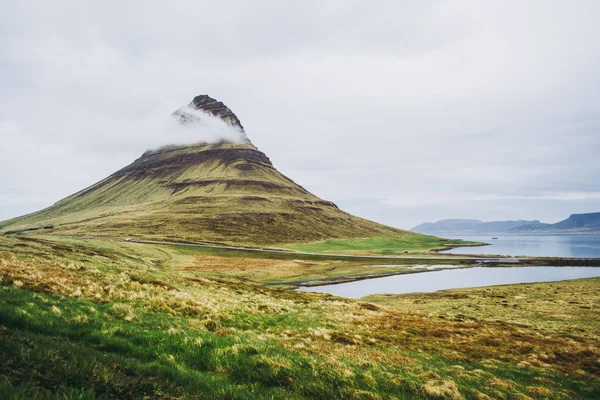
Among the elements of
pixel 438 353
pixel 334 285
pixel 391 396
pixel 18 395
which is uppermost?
pixel 18 395

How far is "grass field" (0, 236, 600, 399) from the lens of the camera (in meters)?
6.20

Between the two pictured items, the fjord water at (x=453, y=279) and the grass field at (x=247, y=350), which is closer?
the grass field at (x=247, y=350)

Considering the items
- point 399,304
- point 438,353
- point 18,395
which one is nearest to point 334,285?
point 399,304

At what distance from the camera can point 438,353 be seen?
61.2 ft

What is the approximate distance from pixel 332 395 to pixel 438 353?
1297 centimetres

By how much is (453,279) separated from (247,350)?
85.5 meters

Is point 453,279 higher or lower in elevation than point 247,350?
lower

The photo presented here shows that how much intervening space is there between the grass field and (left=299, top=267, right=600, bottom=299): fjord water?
35.9 meters

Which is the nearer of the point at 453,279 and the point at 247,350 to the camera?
the point at 247,350

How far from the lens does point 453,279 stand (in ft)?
277

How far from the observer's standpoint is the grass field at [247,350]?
620cm

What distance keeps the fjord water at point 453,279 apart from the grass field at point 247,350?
1413 inches

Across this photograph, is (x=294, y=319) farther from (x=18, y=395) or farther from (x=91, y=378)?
(x=18, y=395)

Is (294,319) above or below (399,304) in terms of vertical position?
above
